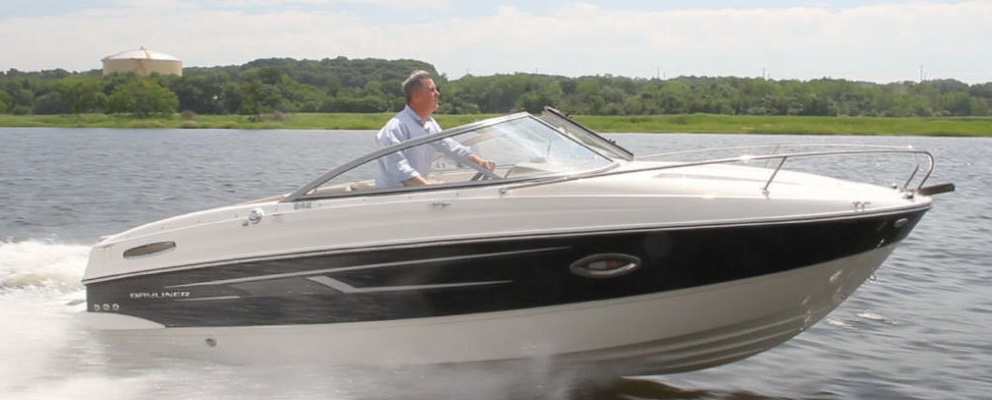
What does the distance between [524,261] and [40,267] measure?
17.0ft

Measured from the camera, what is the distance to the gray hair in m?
6.73

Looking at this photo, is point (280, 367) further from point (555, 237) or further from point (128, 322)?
point (555, 237)

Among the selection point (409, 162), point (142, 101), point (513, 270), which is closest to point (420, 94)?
point (409, 162)

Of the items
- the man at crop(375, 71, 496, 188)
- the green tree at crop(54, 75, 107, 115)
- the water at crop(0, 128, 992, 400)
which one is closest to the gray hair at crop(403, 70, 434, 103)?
the man at crop(375, 71, 496, 188)

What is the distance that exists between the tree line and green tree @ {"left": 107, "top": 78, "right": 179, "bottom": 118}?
69mm

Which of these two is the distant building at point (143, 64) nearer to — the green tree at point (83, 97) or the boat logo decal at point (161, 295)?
the green tree at point (83, 97)

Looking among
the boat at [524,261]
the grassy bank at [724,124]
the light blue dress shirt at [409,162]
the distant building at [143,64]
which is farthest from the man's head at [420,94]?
the distant building at [143,64]

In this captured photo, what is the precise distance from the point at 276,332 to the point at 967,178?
22601mm

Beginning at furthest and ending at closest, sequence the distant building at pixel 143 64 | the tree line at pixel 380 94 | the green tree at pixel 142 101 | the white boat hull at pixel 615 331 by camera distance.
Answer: the distant building at pixel 143 64 → the green tree at pixel 142 101 → the tree line at pixel 380 94 → the white boat hull at pixel 615 331

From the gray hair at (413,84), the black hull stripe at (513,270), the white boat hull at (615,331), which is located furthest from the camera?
the gray hair at (413,84)

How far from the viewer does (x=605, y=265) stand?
5.90 metres

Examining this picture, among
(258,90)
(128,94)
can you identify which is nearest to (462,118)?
(258,90)

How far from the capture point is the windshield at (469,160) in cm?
633

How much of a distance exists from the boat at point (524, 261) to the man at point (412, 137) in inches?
2.4
